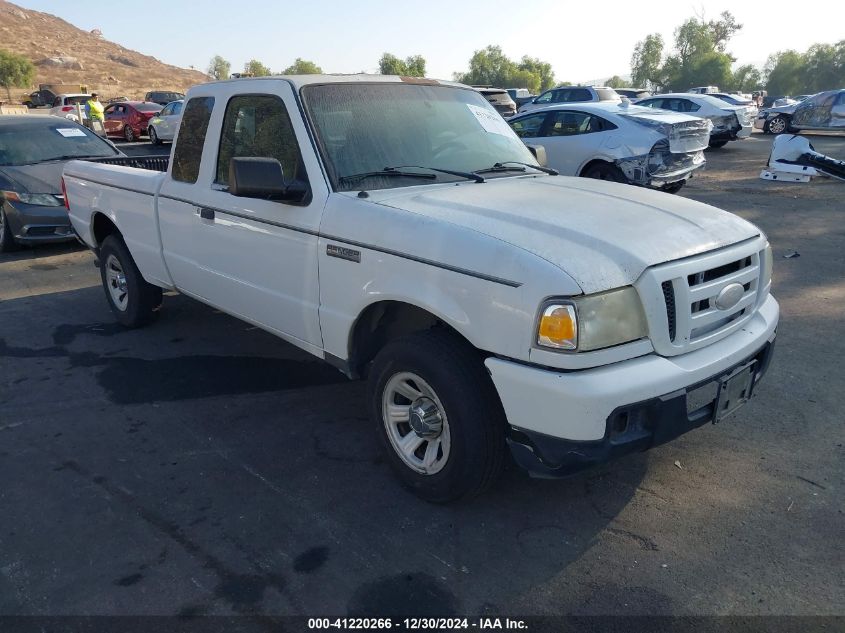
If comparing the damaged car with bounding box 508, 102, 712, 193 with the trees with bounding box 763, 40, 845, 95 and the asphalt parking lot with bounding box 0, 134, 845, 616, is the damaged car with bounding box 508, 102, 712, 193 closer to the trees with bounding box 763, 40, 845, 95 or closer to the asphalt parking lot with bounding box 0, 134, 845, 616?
the asphalt parking lot with bounding box 0, 134, 845, 616

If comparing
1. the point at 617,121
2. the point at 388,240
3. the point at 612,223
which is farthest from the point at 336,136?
the point at 617,121

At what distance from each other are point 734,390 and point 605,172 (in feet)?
26.7

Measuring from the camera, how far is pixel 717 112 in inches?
760

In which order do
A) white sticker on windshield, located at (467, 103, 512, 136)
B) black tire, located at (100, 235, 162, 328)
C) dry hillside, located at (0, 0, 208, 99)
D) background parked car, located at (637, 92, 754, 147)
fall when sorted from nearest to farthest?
white sticker on windshield, located at (467, 103, 512, 136), black tire, located at (100, 235, 162, 328), background parked car, located at (637, 92, 754, 147), dry hillside, located at (0, 0, 208, 99)

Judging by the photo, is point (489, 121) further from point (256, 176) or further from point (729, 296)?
point (729, 296)

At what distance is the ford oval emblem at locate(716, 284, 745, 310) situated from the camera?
2.95 metres

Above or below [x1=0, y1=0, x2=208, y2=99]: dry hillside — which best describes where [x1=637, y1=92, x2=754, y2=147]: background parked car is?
below

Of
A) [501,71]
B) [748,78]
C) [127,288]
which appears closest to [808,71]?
[748,78]

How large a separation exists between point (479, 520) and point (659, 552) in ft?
2.62

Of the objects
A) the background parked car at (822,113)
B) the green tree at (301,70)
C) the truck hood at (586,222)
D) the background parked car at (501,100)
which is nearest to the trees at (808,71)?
the green tree at (301,70)

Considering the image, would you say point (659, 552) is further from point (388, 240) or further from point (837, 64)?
point (837, 64)

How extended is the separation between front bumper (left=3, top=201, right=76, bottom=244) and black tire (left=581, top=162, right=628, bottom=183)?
7652 mm

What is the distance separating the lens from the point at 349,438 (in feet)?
13.0

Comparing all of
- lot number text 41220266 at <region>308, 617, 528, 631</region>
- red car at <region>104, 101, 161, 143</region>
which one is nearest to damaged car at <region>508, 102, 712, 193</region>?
lot number text 41220266 at <region>308, 617, 528, 631</region>
